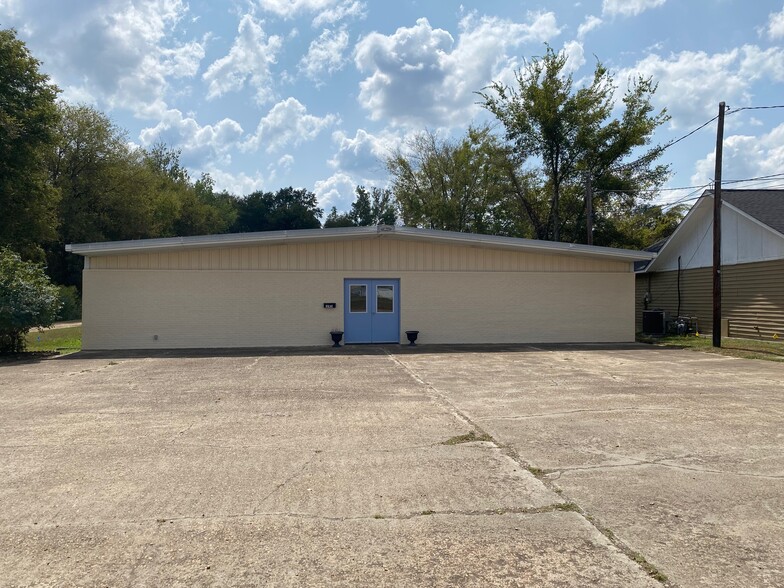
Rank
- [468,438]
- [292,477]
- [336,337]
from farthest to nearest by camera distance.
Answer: [336,337] → [468,438] → [292,477]

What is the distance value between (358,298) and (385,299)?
0.82 meters

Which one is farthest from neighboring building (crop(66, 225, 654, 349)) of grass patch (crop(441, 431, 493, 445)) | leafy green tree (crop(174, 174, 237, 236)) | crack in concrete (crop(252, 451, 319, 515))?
leafy green tree (crop(174, 174, 237, 236))

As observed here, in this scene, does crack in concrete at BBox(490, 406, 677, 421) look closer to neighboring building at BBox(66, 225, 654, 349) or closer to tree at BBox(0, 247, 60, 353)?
neighboring building at BBox(66, 225, 654, 349)

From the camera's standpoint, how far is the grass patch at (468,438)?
6.07 m

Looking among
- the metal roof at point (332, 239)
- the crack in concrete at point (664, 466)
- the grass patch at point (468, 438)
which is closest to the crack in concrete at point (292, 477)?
the grass patch at point (468, 438)

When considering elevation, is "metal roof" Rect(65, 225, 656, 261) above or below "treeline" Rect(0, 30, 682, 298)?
below

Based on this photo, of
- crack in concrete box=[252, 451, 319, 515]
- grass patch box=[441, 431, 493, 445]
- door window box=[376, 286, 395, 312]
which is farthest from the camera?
door window box=[376, 286, 395, 312]

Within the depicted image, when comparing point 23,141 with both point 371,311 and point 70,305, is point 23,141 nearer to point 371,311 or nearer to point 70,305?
point 70,305

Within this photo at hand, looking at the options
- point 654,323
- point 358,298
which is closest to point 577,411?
point 358,298

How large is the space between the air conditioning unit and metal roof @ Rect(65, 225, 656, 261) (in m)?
4.70

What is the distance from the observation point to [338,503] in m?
4.35

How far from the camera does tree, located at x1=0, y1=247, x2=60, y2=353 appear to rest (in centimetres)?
1398

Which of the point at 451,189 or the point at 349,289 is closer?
the point at 349,289

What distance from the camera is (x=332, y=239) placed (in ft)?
56.0
